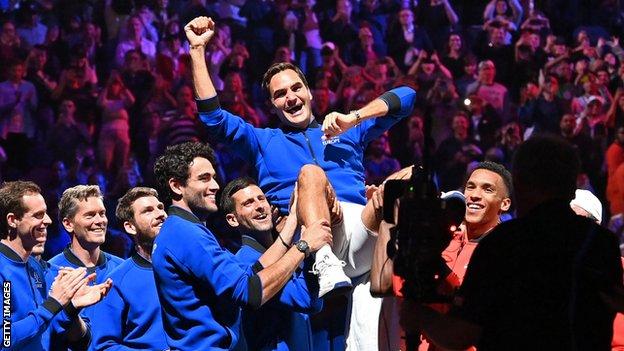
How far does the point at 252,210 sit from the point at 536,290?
3107 mm

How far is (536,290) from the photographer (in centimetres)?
331

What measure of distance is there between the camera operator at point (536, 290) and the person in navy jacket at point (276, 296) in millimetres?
1754

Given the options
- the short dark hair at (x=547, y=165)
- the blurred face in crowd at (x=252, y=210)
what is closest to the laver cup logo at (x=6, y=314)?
the blurred face in crowd at (x=252, y=210)

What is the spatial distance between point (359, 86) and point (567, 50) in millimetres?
2302

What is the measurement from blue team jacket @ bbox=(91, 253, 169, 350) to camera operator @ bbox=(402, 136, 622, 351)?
2673 millimetres

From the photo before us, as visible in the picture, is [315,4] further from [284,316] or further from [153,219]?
[284,316]

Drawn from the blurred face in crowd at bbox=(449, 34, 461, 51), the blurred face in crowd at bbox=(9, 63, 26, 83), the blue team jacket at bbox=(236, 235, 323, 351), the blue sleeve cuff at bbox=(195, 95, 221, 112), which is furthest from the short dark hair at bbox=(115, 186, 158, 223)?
the blurred face in crowd at bbox=(449, 34, 461, 51)

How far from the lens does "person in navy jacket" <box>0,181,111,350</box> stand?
5.39 metres

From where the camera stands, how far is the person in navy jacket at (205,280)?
472 centimetres

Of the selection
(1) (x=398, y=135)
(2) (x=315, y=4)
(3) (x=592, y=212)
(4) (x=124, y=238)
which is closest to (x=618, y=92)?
(1) (x=398, y=135)

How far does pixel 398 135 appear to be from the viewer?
10867mm

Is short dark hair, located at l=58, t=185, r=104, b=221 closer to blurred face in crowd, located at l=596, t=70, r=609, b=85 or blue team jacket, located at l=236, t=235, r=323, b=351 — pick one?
blue team jacket, located at l=236, t=235, r=323, b=351

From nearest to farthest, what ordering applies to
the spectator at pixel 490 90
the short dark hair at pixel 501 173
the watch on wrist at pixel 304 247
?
the watch on wrist at pixel 304 247 → the short dark hair at pixel 501 173 → the spectator at pixel 490 90

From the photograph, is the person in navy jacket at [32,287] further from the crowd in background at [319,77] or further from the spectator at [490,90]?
the spectator at [490,90]
